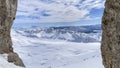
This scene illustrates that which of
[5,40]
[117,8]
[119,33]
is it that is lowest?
[5,40]

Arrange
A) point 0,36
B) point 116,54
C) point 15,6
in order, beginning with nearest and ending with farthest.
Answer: point 116,54 < point 0,36 < point 15,6

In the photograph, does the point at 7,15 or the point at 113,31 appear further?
the point at 7,15

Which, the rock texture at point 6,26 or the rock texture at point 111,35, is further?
the rock texture at point 6,26

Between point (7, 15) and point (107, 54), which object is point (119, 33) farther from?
point (7, 15)

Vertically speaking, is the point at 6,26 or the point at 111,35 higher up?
the point at 111,35

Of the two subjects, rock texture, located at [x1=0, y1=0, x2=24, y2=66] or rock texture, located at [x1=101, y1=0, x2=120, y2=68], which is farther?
rock texture, located at [x1=0, y1=0, x2=24, y2=66]

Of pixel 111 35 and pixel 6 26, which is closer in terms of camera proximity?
pixel 111 35

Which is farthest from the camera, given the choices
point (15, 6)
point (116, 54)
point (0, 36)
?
point (15, 6)

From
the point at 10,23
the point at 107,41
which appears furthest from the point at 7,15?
the point at 107,41
